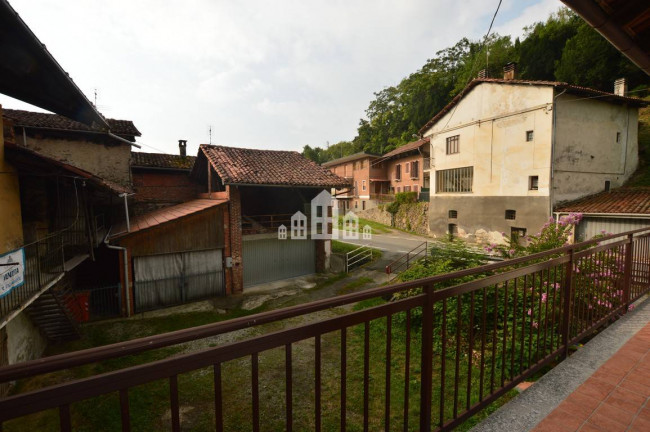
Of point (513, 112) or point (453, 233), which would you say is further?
point (453, 233)

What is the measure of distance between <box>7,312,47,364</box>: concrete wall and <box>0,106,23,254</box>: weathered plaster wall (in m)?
1.79

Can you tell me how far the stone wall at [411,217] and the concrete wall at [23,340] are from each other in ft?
75.3

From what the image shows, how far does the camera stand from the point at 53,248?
809 cm

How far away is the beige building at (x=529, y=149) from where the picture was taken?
50.4 ft

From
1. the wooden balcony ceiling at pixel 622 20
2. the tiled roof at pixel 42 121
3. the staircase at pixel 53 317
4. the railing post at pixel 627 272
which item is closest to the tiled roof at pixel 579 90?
the railing post at pixel 627 272

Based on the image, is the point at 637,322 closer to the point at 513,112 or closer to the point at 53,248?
the point at 53,248

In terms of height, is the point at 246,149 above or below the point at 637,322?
above

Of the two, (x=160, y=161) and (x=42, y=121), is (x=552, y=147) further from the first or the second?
(x=42, y=121)

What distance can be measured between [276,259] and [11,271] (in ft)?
30.7

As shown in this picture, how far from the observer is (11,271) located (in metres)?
5.64

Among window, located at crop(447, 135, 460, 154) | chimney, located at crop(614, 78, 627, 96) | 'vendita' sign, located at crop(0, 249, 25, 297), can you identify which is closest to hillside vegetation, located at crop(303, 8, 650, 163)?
chimney, located at crop(614, 78, 627, 96)

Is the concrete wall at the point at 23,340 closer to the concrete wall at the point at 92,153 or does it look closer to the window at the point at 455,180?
the concrete wall at the point at 92,153

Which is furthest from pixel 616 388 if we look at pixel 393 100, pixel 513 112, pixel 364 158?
pixel 393 100

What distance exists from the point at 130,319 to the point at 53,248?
3.39 meters
